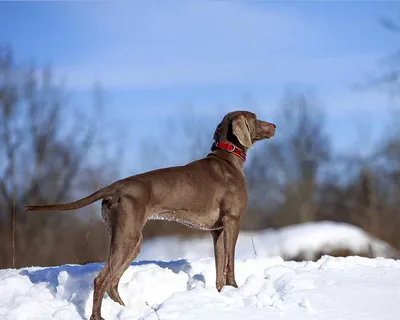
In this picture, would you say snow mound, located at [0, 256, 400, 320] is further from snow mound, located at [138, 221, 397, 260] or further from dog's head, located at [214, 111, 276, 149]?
snow mound, located at [138, 221, 397, 260]

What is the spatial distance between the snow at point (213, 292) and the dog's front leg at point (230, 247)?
0.19 metres

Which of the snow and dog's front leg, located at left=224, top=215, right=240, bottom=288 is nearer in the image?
the snow

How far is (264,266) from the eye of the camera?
786 cm

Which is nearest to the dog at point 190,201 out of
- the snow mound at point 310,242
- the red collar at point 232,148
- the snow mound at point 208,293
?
the red collar at point 232,148

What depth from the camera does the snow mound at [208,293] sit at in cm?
609

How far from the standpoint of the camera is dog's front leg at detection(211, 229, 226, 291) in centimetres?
697

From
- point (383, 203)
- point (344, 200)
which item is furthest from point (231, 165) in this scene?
point (344, 200)

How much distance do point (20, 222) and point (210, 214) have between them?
15.8 m

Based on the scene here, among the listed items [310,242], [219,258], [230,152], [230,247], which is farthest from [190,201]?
[310,242]

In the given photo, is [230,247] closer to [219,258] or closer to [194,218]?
[219,258]

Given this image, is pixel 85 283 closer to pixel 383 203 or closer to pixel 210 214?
pixel 210 214

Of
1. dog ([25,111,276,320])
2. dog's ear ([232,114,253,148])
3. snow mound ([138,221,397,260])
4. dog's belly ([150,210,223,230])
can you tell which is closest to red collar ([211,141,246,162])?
dog ([25,111,276,320])

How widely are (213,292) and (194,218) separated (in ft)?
3.01

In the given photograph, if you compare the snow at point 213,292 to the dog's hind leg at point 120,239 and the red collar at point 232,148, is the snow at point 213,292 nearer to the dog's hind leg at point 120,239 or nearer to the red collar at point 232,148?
the dog's hind leg at point 120,239
